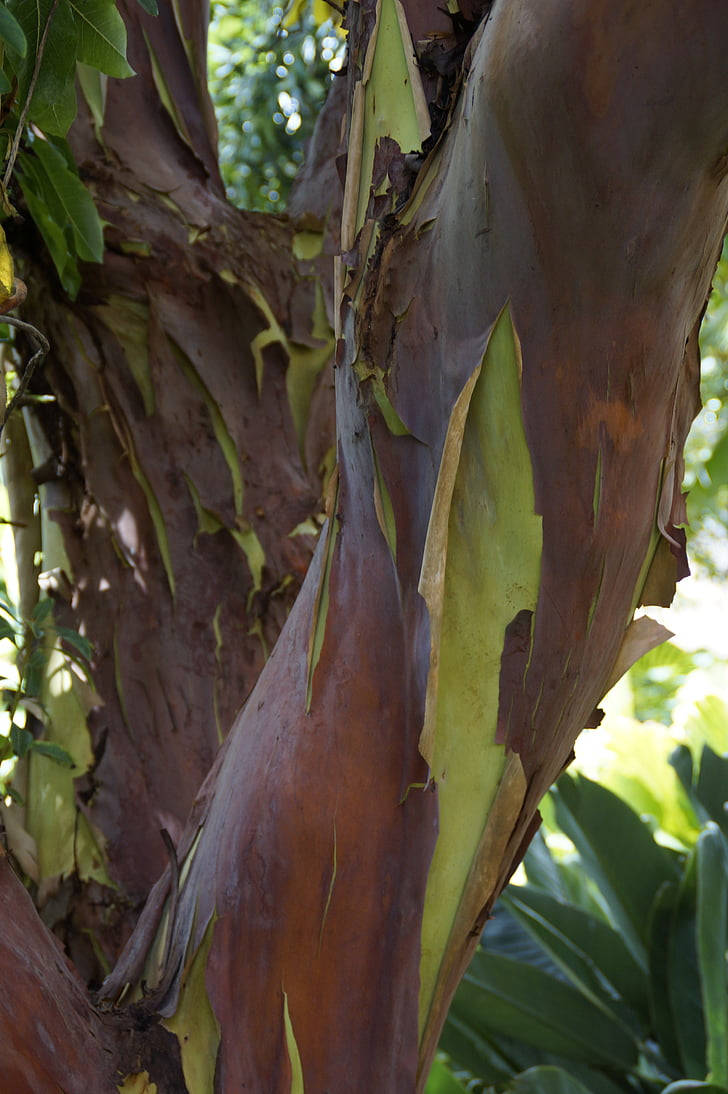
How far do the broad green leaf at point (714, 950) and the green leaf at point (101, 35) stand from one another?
1065 millimetres

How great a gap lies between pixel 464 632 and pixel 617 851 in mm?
1072

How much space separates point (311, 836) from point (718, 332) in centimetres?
271

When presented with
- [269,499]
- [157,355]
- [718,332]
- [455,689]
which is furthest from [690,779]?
[718,332]

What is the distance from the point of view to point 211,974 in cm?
47

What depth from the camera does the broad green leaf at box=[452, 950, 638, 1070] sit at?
1.23 metres

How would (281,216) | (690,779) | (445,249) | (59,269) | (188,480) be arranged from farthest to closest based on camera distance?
(690,779), (281,216), (188,480), (59,269), (445,249)

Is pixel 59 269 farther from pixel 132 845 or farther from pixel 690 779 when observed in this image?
pixel 690 779

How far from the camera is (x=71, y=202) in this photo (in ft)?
2.31

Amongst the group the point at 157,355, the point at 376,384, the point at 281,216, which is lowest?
the point at 376,384

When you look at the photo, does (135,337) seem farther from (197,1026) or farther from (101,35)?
(197,1026)

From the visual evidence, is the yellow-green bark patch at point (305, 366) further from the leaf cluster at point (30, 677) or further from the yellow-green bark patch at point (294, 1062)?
the yellow-green bark patch at point (294, 1062)

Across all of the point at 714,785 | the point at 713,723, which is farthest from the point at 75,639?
the point at 713,723

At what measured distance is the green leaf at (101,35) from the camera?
48cm

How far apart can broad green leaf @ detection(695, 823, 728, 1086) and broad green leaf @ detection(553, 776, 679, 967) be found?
21 cm
